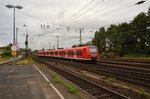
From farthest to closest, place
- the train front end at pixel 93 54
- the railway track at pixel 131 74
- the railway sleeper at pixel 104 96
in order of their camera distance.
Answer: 1. the train front end at pixel 93 54
2. the railway track at pixel 131 74
3. the railway sleeper at pixel 104 96

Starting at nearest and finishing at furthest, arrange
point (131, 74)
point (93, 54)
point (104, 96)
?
1. point (104, 96)
2. point (131, 74)
3. point (93, 54)

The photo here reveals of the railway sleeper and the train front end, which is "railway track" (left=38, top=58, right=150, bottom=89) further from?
the train front end

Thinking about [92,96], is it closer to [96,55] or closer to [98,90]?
[98,90]

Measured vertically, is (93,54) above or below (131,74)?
above

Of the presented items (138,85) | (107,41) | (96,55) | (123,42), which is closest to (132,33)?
(123,42)

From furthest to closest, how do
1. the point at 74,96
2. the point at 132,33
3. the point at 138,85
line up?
the point at 132,33 < the point at 138,85 < the point at 74,96

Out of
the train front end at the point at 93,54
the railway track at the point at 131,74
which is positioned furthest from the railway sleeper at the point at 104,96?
the train front end at the point at 93,54

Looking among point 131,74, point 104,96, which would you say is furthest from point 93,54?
point 104,96

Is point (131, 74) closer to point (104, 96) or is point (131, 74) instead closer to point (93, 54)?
point (104, 96)

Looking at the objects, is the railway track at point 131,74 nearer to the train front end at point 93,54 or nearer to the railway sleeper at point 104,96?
the railway sleeper at point 104,96

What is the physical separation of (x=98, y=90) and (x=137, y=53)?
55.8m

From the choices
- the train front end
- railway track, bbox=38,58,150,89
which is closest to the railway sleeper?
railway track, bbox=38,58,150,89

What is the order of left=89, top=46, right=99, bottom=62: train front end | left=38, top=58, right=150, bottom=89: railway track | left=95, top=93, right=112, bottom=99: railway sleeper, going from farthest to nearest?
left=89, top=46, right=99, bottom=62: train front end
left=38, top=58, right=150, bottom=89: railway track
left=95, top=93, right=112, bottom=99: railway sleeper

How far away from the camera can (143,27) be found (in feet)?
238
